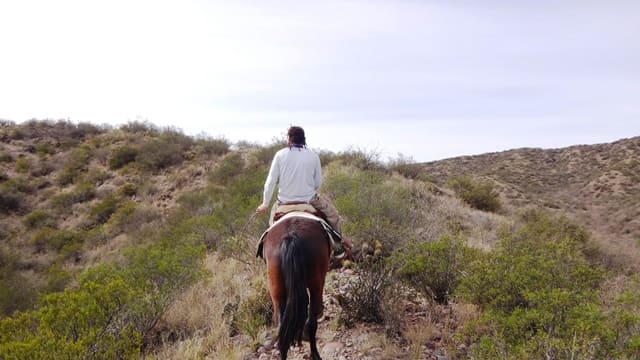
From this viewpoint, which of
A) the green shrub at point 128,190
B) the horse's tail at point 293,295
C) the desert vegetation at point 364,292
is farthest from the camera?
the green shrub at point 128,190

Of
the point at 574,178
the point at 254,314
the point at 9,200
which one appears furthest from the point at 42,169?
the point at 574,178

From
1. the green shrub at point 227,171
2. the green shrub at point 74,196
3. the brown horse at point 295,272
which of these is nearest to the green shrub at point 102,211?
the green shrub at point 74,196

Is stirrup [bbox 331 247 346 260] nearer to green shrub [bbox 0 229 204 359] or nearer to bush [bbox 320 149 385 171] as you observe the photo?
green shrub [bbox 0 229 204 359]

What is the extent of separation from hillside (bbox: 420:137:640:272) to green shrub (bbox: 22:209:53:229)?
61.8ft

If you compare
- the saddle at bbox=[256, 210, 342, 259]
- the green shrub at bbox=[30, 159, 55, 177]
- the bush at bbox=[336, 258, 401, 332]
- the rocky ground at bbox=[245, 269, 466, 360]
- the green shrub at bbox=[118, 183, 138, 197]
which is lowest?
the rocky ground at bbox=[245, 269, 466, 360]

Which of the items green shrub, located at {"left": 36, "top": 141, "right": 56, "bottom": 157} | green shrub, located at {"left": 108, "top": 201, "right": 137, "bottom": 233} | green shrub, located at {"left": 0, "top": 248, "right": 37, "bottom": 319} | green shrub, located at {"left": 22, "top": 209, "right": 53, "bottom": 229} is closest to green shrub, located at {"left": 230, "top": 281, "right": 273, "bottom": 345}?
green shrub, located at {"left": 0, "top": 248, "right": 37, "bottom": 319}

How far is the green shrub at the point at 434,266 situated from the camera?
17.4 feet

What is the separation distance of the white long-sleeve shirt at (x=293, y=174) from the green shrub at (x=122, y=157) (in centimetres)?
2032

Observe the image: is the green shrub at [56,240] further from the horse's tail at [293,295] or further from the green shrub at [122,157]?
the horse's tail at [293,295]

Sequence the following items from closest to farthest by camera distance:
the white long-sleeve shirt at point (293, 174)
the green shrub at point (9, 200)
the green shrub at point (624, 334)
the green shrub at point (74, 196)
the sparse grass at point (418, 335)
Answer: the green shrub at point (624, 334), the sparse grass at point (418, 335), the white long-sleeve shirt at point (293, 174), the green shrub at point (9, 200), the green shrub at point (74, 196)

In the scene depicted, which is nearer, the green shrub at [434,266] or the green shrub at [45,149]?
the green shrub at [434,266]

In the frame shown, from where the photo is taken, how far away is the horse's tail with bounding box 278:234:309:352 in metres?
3.81

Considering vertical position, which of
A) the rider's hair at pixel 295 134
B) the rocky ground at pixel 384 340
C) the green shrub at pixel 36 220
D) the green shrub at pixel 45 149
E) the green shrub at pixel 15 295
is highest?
the green shrub at pixel 45 149

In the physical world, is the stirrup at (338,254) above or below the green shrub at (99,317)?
above
